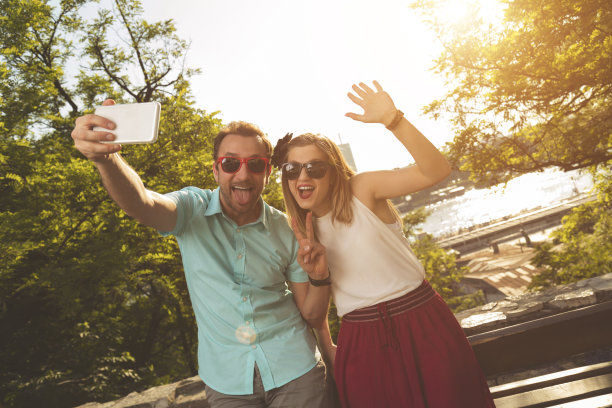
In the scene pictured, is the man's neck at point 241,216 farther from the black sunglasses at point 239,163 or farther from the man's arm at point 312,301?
the man's arm at point 312,301

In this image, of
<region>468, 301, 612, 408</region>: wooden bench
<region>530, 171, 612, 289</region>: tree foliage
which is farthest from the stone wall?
<region>530, 171, 612, 289</region>: tree foliage

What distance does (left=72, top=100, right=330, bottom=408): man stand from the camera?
1.86 meters

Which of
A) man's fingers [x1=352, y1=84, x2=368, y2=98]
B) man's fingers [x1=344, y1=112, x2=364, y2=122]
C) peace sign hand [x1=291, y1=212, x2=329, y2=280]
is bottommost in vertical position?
peace sign hand [x1=291, y1=212, x2=329, y2=280]

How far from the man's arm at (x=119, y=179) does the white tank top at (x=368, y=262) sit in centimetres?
89

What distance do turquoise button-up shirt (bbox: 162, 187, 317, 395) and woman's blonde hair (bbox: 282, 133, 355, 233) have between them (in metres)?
0.18

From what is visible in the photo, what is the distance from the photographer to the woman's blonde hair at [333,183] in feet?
6.40

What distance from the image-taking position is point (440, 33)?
575 centimetres

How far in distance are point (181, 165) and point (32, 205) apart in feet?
8.68

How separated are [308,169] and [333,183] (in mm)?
171

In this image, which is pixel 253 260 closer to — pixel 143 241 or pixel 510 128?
pixel 143 241

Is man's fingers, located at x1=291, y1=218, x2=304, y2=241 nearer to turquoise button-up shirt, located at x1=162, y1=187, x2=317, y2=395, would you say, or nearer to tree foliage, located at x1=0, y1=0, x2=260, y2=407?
turquoise button-up shirt, located at x1=162, y1=187, x2=317, y2=395

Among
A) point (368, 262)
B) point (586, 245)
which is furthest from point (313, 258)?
point (586, 245)

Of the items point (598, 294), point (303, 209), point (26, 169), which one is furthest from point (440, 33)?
point (26, 169)

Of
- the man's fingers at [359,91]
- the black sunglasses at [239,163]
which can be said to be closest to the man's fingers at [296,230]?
the black sunglasses at [239,163]
